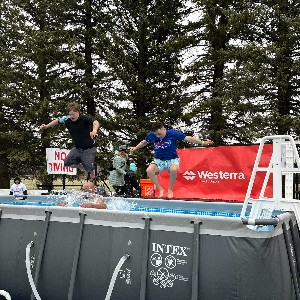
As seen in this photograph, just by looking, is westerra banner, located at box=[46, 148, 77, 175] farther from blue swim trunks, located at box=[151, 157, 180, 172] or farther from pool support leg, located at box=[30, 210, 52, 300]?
pool support leg, located at box=[30, 210, 52, 300]

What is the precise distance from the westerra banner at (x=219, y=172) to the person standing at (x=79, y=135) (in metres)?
4.18

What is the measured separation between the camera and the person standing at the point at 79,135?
25.6 ft

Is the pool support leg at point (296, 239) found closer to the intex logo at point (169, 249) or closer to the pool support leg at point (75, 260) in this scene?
the intex logo at point (169, 249)

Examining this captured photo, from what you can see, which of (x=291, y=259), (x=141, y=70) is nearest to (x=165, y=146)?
(x=291, y=259)

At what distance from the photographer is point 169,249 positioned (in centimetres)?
358

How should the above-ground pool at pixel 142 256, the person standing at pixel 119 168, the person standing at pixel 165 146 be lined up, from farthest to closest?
→ the person standing at pixel 119 168 < the person standing at pixel 165 146 < the above-ground pool at pixel 142 256

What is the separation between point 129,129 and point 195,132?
3.98 m

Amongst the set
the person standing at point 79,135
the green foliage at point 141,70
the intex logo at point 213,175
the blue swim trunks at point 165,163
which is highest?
the green foliage at point 141,70

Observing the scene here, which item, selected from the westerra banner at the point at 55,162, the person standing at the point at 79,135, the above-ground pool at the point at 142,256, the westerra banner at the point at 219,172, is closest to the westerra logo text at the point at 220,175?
the westerra banner at the point at 219,172

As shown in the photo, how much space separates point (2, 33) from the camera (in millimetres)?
29484

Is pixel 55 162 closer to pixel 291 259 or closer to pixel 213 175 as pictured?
pixel 213 175

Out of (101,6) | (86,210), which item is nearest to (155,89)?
(101,6)

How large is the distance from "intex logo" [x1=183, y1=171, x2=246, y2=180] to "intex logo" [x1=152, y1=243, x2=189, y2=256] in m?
7.72

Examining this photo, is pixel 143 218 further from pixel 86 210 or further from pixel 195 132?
pixel 195 132
